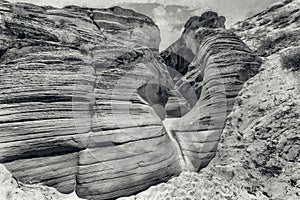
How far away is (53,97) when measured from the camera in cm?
910

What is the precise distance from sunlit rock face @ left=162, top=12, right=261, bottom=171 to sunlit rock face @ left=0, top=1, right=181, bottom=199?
148 cm

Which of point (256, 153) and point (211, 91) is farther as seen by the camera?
point (211, 91)

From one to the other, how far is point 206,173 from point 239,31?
1524 cm

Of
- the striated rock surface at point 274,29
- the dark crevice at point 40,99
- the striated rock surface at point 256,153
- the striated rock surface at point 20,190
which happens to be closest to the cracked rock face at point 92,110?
the dark crevice at point 40,99

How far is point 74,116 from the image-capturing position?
30.4 ft

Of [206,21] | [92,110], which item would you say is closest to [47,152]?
[92,110]

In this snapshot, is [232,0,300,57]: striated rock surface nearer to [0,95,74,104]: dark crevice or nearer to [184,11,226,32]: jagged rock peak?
[184,11,226,32]: jagged rock peak

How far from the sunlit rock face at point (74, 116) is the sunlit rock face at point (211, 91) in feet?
4.84

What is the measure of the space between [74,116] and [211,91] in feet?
22.8

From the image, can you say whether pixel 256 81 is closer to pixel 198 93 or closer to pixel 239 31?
pixel 198 93

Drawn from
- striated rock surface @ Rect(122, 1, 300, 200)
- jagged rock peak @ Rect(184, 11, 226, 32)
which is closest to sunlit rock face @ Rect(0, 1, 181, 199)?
striated rock surface @ Rect(122, 1, 300, 200)

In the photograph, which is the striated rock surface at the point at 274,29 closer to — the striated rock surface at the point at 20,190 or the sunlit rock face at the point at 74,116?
the sunlit rock face at the point at 74,116

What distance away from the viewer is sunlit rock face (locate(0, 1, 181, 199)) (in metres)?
8.22

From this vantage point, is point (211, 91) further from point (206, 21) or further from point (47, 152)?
point (206, 21)
